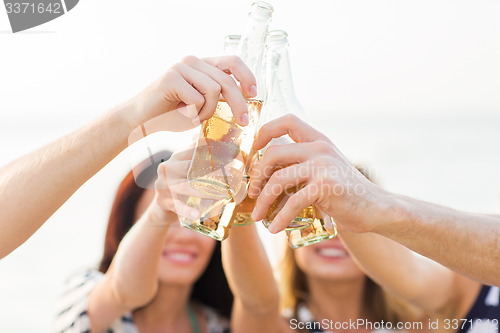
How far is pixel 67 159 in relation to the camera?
105 cm

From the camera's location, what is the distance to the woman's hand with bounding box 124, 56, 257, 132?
0.99m

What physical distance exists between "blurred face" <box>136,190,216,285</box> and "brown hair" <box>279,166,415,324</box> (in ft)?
1.61

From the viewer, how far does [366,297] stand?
2570 mm

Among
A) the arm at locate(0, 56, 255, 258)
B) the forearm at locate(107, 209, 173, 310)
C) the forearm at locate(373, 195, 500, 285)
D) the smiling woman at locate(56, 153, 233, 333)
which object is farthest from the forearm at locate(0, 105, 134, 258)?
the smiling woman at locate(56, 153, 233, 333)

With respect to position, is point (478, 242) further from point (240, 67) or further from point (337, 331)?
point (337, 331)

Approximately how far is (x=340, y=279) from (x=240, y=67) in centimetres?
168

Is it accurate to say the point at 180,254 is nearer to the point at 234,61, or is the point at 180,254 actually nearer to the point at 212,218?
the point at 212,218

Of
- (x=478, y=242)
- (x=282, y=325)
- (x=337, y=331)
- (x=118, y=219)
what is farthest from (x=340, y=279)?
(x=478, y=242)

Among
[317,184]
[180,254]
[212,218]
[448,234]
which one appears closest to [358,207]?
[317,184]

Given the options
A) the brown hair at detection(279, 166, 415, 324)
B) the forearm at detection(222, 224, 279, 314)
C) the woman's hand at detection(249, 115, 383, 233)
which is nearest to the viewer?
the woman's hand at detection(249, 115, 383, 233)

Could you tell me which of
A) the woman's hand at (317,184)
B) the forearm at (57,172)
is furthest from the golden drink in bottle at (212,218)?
the forearm at (57,172)

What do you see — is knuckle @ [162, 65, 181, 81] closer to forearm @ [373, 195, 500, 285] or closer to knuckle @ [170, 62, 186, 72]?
knuckle @ [170, 62, 186, 72]

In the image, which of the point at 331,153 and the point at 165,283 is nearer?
the point at 331,153

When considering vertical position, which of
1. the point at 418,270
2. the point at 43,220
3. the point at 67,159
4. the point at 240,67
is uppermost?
the point at 240,67
